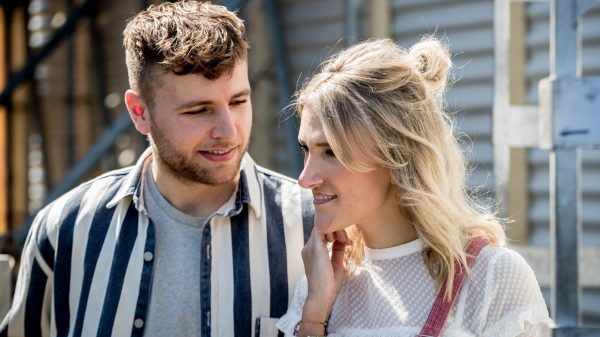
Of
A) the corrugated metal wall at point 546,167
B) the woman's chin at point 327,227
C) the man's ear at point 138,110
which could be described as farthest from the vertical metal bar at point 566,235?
the corrugated metal wall at point 546,167

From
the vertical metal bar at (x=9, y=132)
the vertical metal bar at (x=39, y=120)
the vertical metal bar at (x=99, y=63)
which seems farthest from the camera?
the vertical metal bar at (x=39, y=120)

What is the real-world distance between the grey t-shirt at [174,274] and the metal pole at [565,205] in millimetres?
1133

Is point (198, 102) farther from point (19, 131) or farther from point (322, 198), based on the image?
point (19, 131)

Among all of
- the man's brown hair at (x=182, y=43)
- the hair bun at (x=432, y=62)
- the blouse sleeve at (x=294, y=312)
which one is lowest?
the blouse sleeve at (x=294, y=312)

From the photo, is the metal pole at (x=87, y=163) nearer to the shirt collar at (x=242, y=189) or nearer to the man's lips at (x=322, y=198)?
the shirt collar at (x=242, y=189)

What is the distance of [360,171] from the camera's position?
2.53 metres

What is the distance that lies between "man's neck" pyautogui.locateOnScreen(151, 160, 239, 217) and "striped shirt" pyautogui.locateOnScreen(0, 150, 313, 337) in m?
0.06

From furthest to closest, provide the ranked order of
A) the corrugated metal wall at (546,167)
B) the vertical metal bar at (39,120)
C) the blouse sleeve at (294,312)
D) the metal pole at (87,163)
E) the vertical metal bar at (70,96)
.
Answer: the vertical metal bar at (39,120), the vertical metal bar at (70,96), the metal pole at (87,163), the corrugated metal wall at (546,167), the blouse sleeve at (294,312)

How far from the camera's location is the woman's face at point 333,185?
8.36 feet

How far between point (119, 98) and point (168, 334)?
5.81 meters

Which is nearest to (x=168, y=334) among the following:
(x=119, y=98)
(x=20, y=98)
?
(x=119, y=98)

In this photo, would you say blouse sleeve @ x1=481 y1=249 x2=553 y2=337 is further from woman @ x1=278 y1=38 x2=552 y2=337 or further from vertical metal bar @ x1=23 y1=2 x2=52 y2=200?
vertical metal bar @ x1=23 y1=2 x2=52 y2=200

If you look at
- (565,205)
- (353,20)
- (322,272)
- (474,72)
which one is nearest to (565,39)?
(565,205)

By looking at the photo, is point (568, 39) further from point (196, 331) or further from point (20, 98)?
point (20, 98)
